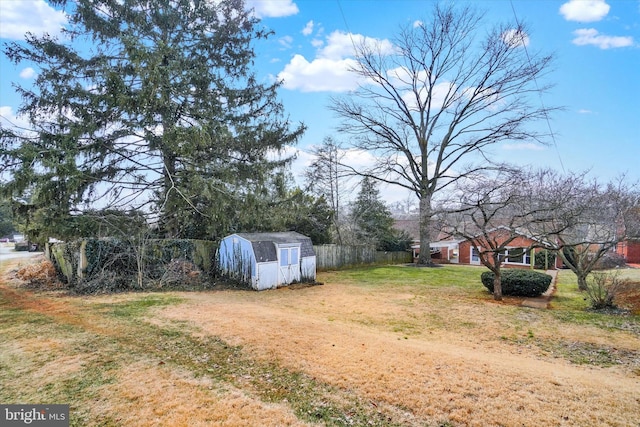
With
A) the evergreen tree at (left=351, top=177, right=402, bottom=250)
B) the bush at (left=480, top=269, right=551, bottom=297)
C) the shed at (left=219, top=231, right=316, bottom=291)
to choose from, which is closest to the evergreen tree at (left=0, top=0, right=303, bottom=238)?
the shed at (left=219, top=231, right=316, bottom=291)

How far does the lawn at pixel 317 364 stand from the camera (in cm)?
334

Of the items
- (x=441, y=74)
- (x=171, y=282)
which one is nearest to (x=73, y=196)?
(x=171, y=282)

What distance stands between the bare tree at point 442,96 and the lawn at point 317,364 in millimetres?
13854

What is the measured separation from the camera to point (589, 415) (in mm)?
3301

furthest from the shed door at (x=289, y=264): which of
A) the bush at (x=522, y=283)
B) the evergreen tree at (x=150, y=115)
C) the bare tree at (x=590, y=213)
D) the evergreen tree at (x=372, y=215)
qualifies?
the evergreen tree at (x=372, y=215)

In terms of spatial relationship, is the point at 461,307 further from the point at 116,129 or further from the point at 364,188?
the point at 364,188

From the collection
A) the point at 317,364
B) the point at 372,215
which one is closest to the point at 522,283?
the point at 317,364

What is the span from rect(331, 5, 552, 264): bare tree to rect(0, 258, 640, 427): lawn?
45.5 ft

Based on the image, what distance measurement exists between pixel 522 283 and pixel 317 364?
9.38 m

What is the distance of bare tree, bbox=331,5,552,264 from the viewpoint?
2025 centimetres

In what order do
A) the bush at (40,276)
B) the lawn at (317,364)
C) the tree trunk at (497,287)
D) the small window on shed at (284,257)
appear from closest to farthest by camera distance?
the lawn at (317,364) → the tree trunk at (497,287) → the bush at (40,276) → the small window on shed at (284,257)

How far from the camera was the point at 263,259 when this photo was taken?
1203cm

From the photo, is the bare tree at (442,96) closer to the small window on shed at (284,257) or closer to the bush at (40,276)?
the small window on shed at (284,257)

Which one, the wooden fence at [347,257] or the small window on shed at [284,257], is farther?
the wooden fence at [347,257]
